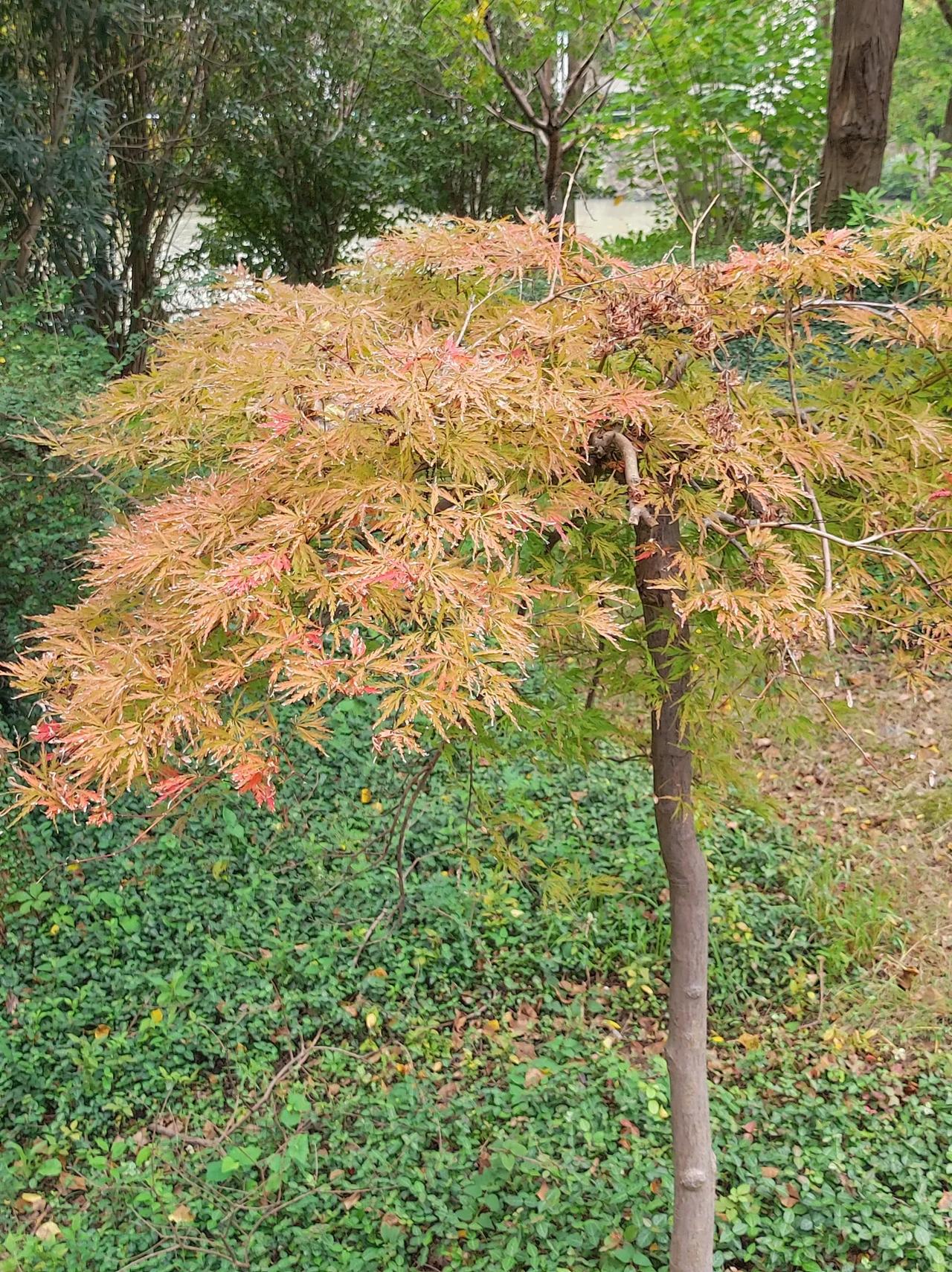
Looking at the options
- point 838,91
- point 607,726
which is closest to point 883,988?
point 607,726

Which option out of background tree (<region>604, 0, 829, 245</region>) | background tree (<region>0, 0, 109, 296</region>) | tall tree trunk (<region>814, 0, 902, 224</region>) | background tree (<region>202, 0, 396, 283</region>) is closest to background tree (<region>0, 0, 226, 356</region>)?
background tree (<region>0, 0, 109, 296</region>)

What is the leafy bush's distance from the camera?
329 centimetres

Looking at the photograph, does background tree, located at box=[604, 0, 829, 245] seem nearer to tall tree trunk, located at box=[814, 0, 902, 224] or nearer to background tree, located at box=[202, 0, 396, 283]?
tall tree trunk, located at box=[814, 0, 902, 224]

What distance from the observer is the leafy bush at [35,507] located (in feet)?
10.8

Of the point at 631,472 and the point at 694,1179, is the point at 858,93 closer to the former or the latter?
the point at 631,472

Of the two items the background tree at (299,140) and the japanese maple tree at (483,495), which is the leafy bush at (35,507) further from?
the background tree at (299,140)

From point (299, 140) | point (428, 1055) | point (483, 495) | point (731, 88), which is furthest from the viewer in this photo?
point (299, 140)

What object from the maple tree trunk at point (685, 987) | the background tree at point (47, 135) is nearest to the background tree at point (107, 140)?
the background tree at point (47, 135)

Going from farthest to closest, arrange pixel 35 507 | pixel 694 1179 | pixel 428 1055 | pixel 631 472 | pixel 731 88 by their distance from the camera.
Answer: pixel 731 88 → pixel 35 507 → pixel 428 1055 → pixel 694 1179 → pixel 631 472

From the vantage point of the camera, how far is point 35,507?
3.38 meters

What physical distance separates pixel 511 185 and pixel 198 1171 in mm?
7243

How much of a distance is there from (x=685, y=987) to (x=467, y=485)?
4.55 ft

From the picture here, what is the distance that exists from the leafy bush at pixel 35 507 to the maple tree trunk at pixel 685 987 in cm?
230

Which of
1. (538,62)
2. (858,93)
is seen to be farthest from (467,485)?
(538,62)
